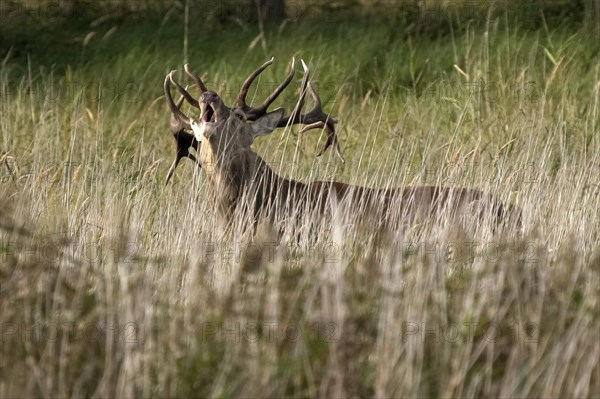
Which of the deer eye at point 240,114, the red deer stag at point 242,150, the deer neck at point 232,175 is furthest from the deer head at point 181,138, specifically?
the deer eye at point 240,114

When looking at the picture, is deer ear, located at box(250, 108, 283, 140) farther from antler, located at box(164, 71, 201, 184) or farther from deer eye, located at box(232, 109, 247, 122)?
antler, located at box(164, 71, 201, 184)

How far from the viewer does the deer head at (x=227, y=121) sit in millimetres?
6711

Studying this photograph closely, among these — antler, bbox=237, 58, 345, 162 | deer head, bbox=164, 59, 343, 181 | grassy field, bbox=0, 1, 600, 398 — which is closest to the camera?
grassy field, bbox=0, 1, 600, 398

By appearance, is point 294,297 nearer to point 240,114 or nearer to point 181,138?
point 240,114

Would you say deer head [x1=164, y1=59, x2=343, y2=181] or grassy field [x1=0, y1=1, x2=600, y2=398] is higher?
deer head [x1=164, y1=59, x2=343, y2=181]

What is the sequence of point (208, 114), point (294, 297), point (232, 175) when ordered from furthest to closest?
point (232, 175) < point (208, 114) < point (294, 297)

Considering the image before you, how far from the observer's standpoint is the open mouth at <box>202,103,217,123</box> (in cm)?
670

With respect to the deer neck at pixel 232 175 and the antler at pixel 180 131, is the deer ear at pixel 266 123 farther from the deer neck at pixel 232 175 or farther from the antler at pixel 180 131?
the antler at pixel 180 131

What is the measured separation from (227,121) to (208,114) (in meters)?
0.11

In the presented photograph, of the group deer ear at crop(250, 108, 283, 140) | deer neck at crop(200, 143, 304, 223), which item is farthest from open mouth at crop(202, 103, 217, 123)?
deer ear at crop(250, 108, 283, 140)

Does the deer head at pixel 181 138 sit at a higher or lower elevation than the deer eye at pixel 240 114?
lower

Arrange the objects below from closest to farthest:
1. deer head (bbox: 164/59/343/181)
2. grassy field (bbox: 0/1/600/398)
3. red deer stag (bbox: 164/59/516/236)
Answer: grassy field (bbox: 0/1/600/398), red deer stag (bbox: 164/59/516/236), deer head (bbox: 164/59/343/181)

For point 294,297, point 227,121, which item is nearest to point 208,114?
point 227,121

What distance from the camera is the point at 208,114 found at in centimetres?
677
